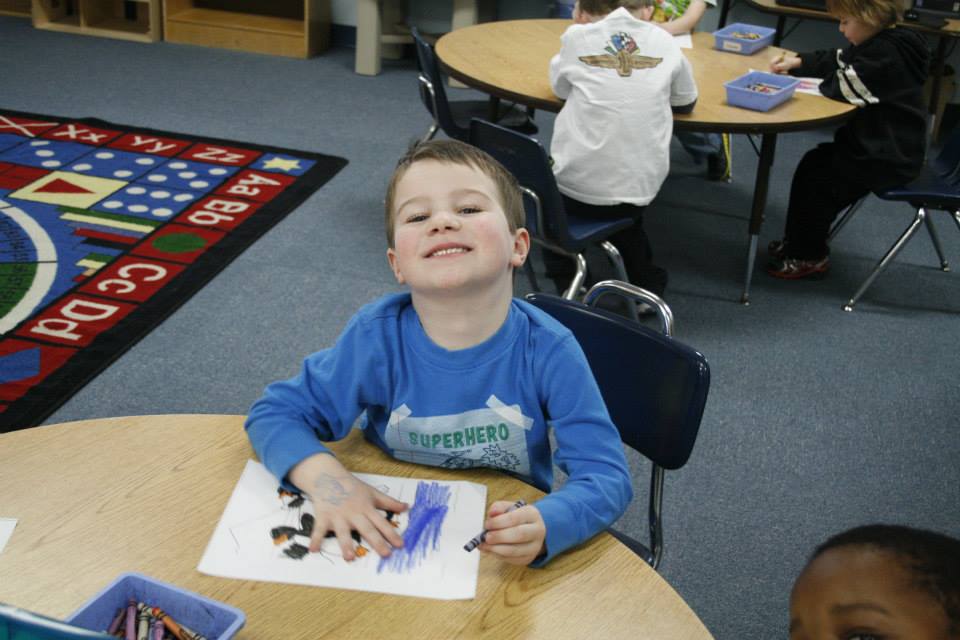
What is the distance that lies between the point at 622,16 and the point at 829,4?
96 centimetres

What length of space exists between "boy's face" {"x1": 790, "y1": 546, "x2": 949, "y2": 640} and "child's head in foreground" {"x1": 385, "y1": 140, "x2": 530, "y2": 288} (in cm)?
51

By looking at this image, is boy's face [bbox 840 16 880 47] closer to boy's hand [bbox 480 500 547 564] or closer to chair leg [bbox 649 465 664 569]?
chair leg [bbox 649 465 664 569]

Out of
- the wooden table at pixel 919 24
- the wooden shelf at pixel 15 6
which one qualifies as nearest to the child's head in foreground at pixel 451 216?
the wooden table at pixel 919 24

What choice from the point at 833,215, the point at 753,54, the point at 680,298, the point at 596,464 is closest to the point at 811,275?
the point at 833,215

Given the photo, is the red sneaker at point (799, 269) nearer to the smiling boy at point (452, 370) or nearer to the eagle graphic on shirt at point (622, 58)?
the eagle graphic on shirt at point (622, 58)

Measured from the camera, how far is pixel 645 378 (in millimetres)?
1455

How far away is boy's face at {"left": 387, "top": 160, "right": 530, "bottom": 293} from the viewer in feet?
3.72

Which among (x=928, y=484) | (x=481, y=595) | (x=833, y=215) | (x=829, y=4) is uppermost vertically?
(x=829, y=4)

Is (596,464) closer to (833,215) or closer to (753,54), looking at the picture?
(833,215)

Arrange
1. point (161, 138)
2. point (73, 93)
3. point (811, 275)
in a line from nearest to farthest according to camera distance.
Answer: point (811, 275), point (161, 138), point (73, 93)

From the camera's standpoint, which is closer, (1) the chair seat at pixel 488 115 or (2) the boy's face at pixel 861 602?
(2) the boy's face at pixel 861 602

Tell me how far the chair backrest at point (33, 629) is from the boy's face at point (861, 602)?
1.77ft

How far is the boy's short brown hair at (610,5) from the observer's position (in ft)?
9.83

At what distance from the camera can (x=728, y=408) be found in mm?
2682
